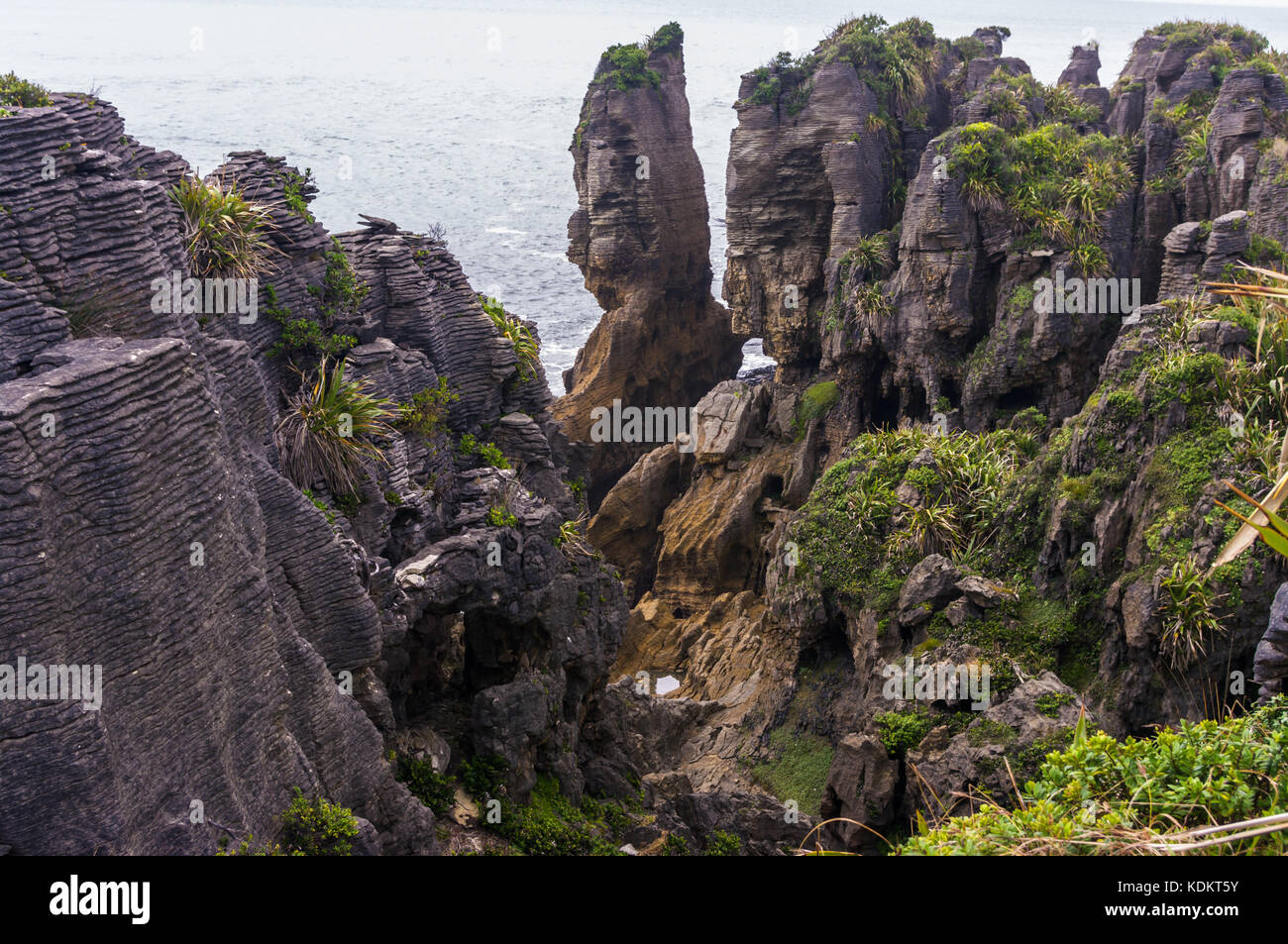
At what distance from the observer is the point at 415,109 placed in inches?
5261

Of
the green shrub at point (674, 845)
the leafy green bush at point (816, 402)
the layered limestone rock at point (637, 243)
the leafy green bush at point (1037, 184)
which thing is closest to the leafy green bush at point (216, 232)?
the green shrub at point (674, 845)

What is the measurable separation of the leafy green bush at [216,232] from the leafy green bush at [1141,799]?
1216cm

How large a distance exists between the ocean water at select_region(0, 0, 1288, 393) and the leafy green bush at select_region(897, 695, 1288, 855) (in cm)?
5996

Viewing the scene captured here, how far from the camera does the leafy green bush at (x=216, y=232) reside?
49.4 feet

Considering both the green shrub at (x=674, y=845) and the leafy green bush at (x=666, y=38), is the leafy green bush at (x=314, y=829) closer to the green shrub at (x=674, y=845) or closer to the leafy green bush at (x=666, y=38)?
the green shrub at (x=674, y=845)

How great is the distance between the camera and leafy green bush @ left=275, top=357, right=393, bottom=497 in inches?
614

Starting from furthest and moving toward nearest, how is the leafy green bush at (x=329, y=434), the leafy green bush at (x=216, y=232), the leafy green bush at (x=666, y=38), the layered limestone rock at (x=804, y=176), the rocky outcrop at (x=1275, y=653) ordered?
the leafy green bush at (x=666, y=38), the layered limestone rock at (x=804, y=176), the leafy green bush at (x=329, y=434), the leafy green bush at (x=216, y=232), the rocky outcrop at (x=1275, y=653)

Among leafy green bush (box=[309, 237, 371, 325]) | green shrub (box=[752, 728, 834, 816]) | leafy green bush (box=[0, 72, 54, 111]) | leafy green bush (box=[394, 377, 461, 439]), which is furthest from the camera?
Answer: green shrub (box=[752, 728, 834, 816])

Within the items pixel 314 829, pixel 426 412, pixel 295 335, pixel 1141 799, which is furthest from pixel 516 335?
pixel 1141 799

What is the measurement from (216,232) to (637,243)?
109 feet

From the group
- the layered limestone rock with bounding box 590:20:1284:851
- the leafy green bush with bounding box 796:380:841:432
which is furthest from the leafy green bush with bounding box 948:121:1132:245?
the leafy green bush with bounding box 796:380:841:432

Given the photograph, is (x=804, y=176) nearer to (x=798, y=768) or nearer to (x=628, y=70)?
(x=628, y=70)

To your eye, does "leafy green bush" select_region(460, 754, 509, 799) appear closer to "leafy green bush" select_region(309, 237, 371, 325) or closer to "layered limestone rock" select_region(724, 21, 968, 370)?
"leafy green bush" select_region(309, 237, 371, 325)

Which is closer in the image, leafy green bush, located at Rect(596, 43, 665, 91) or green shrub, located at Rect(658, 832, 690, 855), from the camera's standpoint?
green shrub, located at Rect(658, 832, 690, 855)
